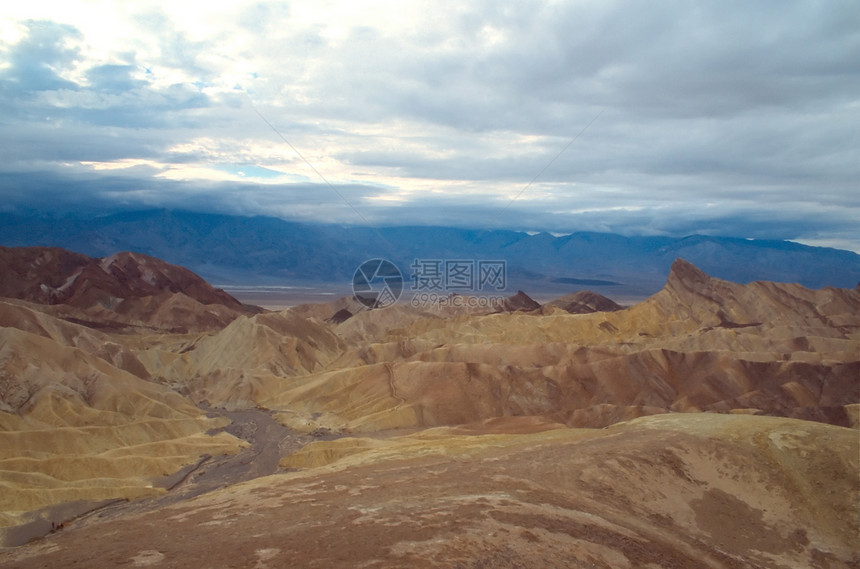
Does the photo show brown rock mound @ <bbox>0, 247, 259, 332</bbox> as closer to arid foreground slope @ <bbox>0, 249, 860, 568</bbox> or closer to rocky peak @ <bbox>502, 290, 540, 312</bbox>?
arid foreground slope @ <bbox>0, 249, 860, 568</bbox>

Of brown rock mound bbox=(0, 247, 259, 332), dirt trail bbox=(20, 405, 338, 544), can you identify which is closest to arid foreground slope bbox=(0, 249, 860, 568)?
dirt trail bbox=(20, 405, 338, 544)

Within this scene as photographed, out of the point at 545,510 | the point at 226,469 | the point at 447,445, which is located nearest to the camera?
the point at 545,510

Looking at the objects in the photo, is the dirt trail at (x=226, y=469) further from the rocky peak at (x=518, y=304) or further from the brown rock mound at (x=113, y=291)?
the rocky peak at (x=518, y=304)

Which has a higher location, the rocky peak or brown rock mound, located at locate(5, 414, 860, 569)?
brown rock mound, located at locate(5, 414, 860, 569)

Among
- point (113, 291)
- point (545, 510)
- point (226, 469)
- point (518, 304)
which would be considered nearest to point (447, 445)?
point (545, 510)

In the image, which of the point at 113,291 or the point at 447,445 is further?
the point at 113,291

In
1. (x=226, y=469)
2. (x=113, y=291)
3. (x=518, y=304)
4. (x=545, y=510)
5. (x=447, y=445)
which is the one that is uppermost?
(x=545, y=510)

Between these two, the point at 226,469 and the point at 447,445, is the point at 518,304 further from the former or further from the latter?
the point at 447,445

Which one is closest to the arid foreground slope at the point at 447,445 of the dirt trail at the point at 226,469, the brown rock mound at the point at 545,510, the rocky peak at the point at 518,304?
the brown rock mound at the point at 545,510

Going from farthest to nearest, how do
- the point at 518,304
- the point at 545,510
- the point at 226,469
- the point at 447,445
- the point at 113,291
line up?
1. the point at 518,304
2. the point at 113,291
3. the point at 226,469
4. the point at 447,445
5. the point at 545,510

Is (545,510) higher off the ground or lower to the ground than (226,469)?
higher
